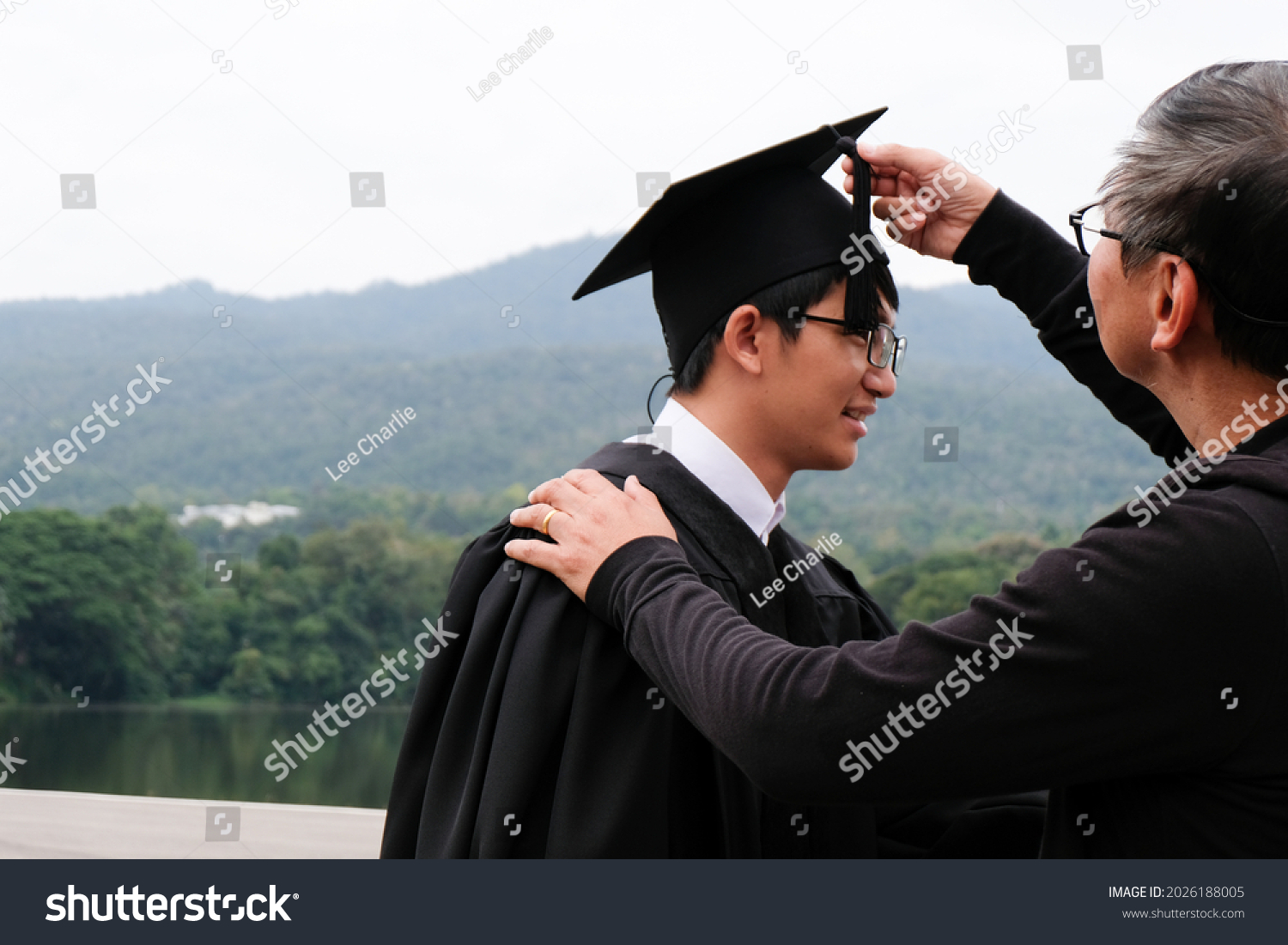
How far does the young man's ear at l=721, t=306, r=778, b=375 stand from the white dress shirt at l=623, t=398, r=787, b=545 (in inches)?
4.4

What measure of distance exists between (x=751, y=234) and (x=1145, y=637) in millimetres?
873

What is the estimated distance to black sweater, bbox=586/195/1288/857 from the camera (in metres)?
0.95

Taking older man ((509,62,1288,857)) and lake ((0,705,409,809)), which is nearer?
older man ((509,62,1288,857))

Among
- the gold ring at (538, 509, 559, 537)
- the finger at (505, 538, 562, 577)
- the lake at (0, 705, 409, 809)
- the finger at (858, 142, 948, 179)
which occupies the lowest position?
the lake at (0, 705, 409, 809)

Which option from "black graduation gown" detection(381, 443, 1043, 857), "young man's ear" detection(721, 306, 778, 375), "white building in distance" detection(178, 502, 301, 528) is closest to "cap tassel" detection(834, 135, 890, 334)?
"young man's ear" detection(721, 306, 778, 375)

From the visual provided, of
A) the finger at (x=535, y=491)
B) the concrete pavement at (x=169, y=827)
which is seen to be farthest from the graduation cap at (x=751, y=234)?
the concrete pavement at (x=169, y=827)

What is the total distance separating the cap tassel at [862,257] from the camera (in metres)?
1.55

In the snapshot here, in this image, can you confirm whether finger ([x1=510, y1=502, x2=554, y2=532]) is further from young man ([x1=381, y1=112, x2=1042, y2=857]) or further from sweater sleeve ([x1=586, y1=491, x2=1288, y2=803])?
sweater sleeve ([x1=586, y1=491, x2=1288, y2=803])

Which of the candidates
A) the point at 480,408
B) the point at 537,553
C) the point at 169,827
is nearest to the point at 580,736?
the point at 537,553

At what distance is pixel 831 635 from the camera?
1672 mm

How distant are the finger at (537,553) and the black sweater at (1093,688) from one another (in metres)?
0.26

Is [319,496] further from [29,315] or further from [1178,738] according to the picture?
[1178,738]

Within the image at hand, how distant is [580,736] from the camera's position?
1.34 meters
